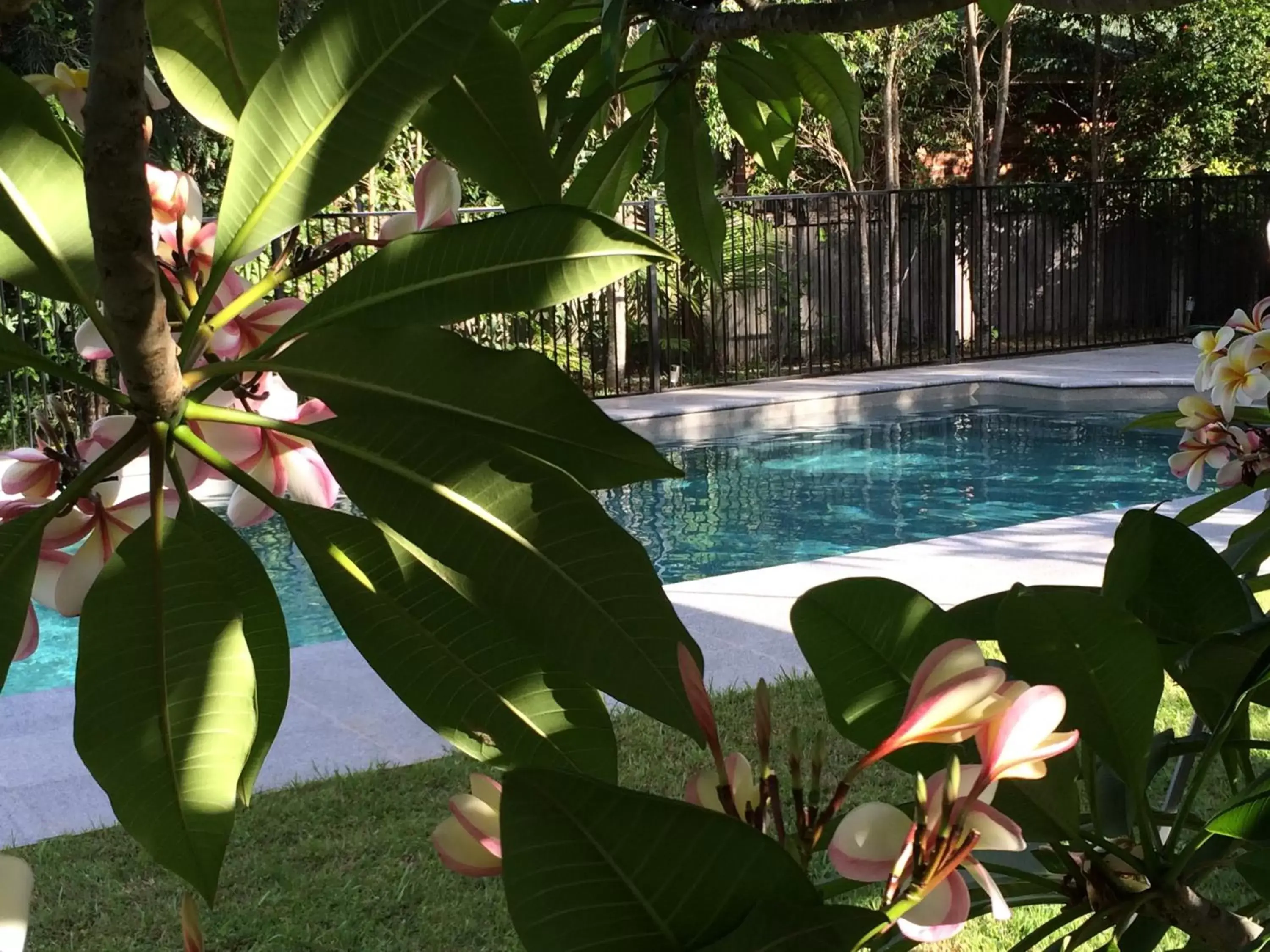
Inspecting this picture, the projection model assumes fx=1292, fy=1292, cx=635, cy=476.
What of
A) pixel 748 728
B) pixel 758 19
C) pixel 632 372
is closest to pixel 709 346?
pixel 632 372

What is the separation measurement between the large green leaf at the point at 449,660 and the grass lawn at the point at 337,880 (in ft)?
5.73

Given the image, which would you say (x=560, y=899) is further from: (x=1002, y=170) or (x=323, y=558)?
(x=1002, y=170)

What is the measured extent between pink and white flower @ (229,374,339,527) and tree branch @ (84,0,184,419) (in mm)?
73

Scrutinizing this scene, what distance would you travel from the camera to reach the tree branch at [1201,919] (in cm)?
50

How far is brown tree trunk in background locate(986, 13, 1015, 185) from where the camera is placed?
36.4 ft

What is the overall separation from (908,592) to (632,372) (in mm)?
9634

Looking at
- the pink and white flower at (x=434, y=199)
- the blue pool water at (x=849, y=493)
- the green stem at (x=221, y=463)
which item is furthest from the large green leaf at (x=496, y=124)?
the blue pool water at (x=849, y=493)

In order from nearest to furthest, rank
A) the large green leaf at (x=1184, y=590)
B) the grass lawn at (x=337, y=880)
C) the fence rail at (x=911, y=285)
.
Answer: the large green leaf at (x=1184, y=590), the grass lawn at (x=337, y=880), the fence rail at (x=911, y=285)

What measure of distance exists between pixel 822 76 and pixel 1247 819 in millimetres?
671

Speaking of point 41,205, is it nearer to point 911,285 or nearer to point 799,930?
point 799,930

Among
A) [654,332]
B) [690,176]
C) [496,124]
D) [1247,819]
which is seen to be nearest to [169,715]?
[496,124]

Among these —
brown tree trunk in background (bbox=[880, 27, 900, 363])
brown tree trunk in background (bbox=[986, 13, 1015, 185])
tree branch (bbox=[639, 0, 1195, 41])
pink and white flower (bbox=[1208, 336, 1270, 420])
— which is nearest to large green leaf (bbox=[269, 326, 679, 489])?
tree branch (bbox=[639, 0, 1195, 41])

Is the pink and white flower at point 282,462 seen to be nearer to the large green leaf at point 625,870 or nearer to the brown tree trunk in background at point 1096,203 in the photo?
the large green leaf at point 625,870

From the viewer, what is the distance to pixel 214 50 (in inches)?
18.9
